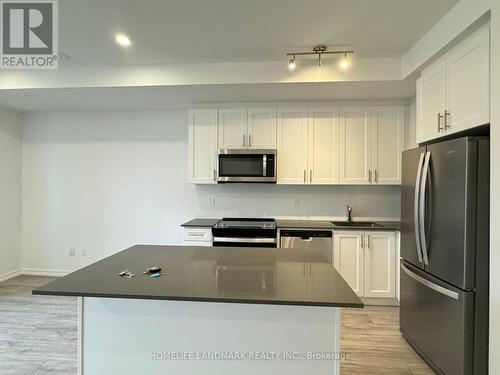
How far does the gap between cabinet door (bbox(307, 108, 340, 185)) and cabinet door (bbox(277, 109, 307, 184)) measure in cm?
8

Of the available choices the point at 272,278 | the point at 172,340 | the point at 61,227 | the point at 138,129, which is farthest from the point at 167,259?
the point at 61,227

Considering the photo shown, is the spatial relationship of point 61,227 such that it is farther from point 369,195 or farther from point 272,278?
point 369,195

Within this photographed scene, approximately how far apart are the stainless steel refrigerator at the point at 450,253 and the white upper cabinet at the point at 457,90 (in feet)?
0.68

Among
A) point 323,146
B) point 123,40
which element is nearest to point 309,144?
point 323,146

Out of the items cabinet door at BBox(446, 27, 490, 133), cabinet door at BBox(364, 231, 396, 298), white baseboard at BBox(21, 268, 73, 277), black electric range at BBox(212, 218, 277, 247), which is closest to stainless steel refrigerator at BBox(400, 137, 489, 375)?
cabinet door at BBox(446, 27, 490, 133)

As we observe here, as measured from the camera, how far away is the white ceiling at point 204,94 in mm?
3113

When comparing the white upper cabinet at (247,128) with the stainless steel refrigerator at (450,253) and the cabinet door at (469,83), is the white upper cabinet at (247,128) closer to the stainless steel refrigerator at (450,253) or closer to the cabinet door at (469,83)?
the stainless steel refrigerator at (450,253)

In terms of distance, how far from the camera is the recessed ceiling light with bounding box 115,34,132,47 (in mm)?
2529

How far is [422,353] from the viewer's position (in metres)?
2.30

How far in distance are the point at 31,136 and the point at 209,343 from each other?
4639 mm

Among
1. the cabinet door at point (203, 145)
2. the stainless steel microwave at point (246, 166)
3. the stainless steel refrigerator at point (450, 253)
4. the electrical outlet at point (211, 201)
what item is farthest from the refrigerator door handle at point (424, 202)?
the electrical outlet at point (211, 201)

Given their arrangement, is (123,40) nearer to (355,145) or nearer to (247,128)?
(247,128)

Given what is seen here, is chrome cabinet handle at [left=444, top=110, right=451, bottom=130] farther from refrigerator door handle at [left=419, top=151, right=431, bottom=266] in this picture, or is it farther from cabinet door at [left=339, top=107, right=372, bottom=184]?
cabinet door at [left=339, top=107, right=372, bottom=184]

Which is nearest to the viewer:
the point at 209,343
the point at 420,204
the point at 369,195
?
the point at 209,343
